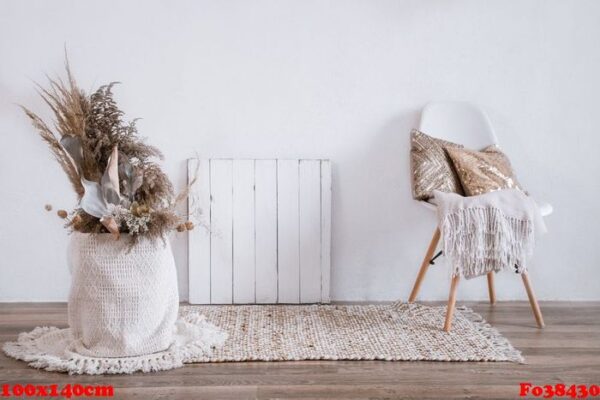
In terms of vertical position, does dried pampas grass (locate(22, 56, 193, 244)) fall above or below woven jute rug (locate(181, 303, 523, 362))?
above

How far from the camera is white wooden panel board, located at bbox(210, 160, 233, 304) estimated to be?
2924 mm

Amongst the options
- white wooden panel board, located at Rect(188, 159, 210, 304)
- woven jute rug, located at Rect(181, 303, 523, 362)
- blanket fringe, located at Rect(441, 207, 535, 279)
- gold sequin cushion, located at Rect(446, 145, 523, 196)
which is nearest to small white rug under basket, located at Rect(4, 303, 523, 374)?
woven jute rug, located at Rect(181, 303, 523, 362)

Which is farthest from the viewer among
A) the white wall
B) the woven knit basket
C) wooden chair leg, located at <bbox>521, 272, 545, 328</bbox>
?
the white wall

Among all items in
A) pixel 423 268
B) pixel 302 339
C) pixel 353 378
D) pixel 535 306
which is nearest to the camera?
pixel 353 378

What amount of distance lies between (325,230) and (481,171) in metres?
0.70

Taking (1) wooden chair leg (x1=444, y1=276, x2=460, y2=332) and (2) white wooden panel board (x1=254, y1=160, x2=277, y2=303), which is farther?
(2) white wooden panel board (x1=254, y1=160, x2=277, y2=303)

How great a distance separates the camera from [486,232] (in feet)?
8.04

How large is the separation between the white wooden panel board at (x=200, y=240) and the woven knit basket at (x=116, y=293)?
69cm

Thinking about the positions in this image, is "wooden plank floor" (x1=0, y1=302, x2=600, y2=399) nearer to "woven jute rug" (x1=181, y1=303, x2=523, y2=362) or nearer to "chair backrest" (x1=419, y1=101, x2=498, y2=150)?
"woven jute rug" (x1=181, y1=303, x2=523, y2=362)

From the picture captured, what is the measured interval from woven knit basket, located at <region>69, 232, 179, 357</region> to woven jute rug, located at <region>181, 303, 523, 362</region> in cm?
21

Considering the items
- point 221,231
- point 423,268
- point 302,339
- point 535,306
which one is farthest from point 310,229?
point 535,306

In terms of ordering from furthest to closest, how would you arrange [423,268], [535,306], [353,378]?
[423,268] → [535,306] → [353,378]

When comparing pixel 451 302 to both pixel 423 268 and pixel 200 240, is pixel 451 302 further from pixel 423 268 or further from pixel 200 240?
pixel 200 240

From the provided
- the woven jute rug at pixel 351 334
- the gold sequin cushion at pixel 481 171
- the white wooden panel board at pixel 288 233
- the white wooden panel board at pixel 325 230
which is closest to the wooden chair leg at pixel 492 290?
the woven jute rug at pixel 351 334
